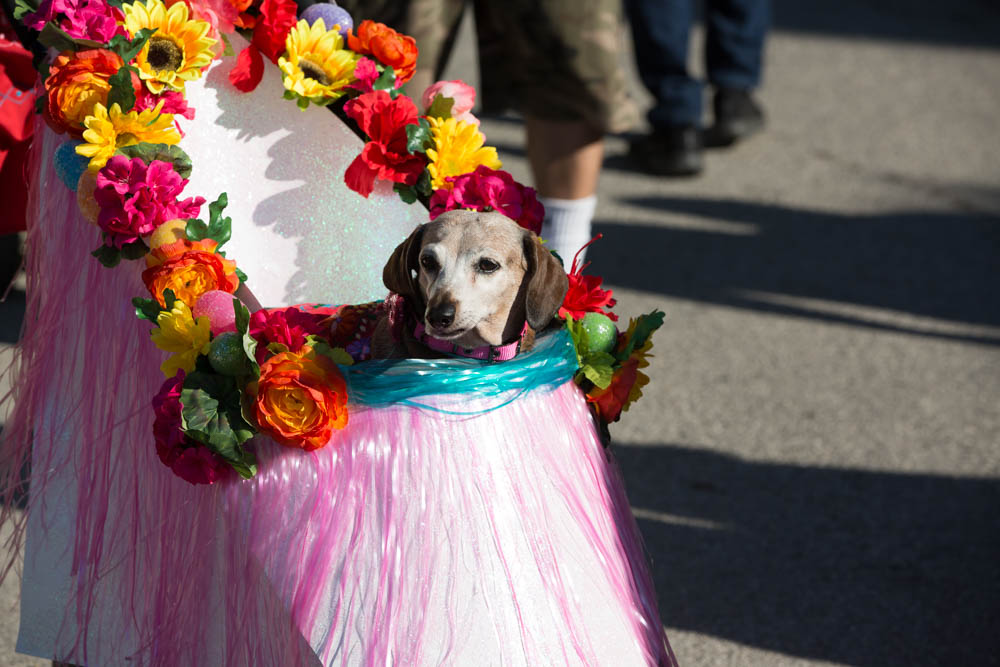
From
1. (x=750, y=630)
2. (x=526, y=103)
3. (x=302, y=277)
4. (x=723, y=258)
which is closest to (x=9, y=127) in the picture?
(x=302, y=277)

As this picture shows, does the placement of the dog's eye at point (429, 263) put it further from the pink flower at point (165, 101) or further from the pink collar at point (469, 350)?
the pink flower at point (165, 101)

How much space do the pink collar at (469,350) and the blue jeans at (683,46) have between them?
3117mm

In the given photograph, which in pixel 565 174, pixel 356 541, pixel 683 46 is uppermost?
pixel 356 541

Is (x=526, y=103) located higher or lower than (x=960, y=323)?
higher

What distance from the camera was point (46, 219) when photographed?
1896 mm

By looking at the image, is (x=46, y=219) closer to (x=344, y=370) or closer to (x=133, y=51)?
(x=133, y=51)

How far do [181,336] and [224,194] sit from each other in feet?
0.78

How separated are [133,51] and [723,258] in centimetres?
272

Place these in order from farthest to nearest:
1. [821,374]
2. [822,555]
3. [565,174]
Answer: [821,374] → [565,174] → [822,555]

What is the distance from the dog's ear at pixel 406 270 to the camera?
1.69 m

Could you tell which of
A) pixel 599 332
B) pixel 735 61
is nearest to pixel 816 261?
pixel 735 61

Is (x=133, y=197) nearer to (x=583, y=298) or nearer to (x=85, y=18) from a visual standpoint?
(x=85, y=18)

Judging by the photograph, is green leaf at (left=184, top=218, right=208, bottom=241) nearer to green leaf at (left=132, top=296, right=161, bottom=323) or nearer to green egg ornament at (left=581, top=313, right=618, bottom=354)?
green leaf at (left=132, top=296, right=161, bottom=323)

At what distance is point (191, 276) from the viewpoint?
1.66 metres
